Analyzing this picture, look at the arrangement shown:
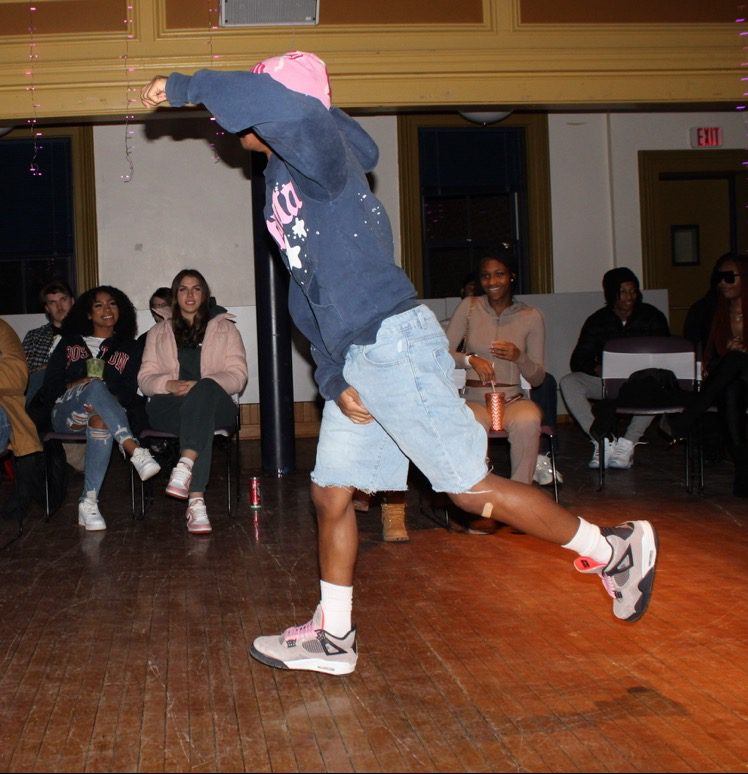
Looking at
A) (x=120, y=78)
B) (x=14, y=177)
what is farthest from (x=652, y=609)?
(x=14, y=177)

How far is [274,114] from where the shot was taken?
2.30 meters

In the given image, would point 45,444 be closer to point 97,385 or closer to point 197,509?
point 97,385

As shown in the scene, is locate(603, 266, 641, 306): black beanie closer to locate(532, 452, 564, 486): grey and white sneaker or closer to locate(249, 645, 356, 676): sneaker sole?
locate(532, 452, 564, 486): grey and white sneaker

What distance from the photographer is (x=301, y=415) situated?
31.6 feet

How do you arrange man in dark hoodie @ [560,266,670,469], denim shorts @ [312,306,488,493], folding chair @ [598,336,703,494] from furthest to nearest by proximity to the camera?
man in dark hoodie @ [560,266,670,469] → folding chair @ [598,336,703,494] → denim shorts @ [312,306,488,493]

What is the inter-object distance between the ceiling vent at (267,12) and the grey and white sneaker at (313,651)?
4.35 m

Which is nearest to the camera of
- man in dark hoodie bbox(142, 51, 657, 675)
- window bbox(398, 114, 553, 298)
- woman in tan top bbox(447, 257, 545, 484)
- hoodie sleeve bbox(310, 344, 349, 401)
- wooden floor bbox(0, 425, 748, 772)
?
wooden floor bbox(0, 425, 748, 772)

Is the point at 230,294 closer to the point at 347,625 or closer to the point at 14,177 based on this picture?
the point at 14,177

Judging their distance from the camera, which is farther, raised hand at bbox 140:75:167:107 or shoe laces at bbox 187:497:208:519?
shoe laces at bbox 187:497:208:519

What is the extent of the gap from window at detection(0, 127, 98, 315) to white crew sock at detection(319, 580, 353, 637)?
754 centimetres

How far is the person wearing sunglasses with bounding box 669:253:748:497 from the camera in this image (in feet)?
19.2

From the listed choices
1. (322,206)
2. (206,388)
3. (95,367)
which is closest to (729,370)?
(206,388)

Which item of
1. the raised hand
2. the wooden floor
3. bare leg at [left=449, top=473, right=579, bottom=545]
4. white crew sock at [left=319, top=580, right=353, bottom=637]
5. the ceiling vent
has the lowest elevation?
the wooden floor

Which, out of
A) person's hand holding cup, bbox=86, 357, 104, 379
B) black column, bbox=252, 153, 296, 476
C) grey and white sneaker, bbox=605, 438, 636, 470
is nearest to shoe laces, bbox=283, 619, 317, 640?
person's hand holding cup, bbox=86, 357, 104, 379
